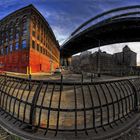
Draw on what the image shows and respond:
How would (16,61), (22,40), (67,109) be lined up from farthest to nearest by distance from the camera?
(16,61)
(22,40)
(67,109)

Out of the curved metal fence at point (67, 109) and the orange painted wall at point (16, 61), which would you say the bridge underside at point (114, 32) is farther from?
the curved metal fence at point (67, 109)

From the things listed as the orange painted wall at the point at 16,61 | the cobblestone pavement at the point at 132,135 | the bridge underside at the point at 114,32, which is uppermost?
the bridge underside at the point at 114,32

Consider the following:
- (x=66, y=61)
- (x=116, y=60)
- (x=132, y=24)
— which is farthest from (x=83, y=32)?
(x=66, y=61)

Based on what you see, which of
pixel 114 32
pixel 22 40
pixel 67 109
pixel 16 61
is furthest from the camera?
pixel 114 32

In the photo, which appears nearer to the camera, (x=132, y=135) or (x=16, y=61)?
(x=132, y=135)

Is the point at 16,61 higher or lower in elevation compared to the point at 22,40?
lower

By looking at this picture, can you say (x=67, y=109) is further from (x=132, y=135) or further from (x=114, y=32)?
(x=114, y=32)

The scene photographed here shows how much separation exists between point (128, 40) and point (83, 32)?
18.8 meters

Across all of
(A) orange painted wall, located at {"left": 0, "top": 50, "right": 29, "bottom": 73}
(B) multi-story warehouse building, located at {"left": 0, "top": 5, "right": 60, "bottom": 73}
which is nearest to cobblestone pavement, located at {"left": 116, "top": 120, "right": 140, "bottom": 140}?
(B) multi-story warehouse building, located at {"left": 0, "top": 5, "right": 60, "bottom": 73}

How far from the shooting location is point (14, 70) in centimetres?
3231

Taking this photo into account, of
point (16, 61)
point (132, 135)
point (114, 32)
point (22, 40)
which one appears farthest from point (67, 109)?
point (114, 32)

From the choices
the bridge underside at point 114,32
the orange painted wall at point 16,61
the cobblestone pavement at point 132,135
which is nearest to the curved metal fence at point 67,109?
the cobblestone pavement at point 132,135

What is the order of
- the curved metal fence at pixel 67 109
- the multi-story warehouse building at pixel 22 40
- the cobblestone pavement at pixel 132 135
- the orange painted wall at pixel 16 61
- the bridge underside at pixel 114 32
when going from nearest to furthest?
1. the cobblestone pavement at pixel 132 135
2. the curved metal fence at pixel 67 109
3. the orange painted wall at pixel 16 61
4. the multi-story warehouse building at pixel 22 40
5. the bridge underside at pixel 114 32

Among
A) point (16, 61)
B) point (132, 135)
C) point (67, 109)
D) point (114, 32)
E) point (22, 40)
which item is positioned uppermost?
point (114, 32)
